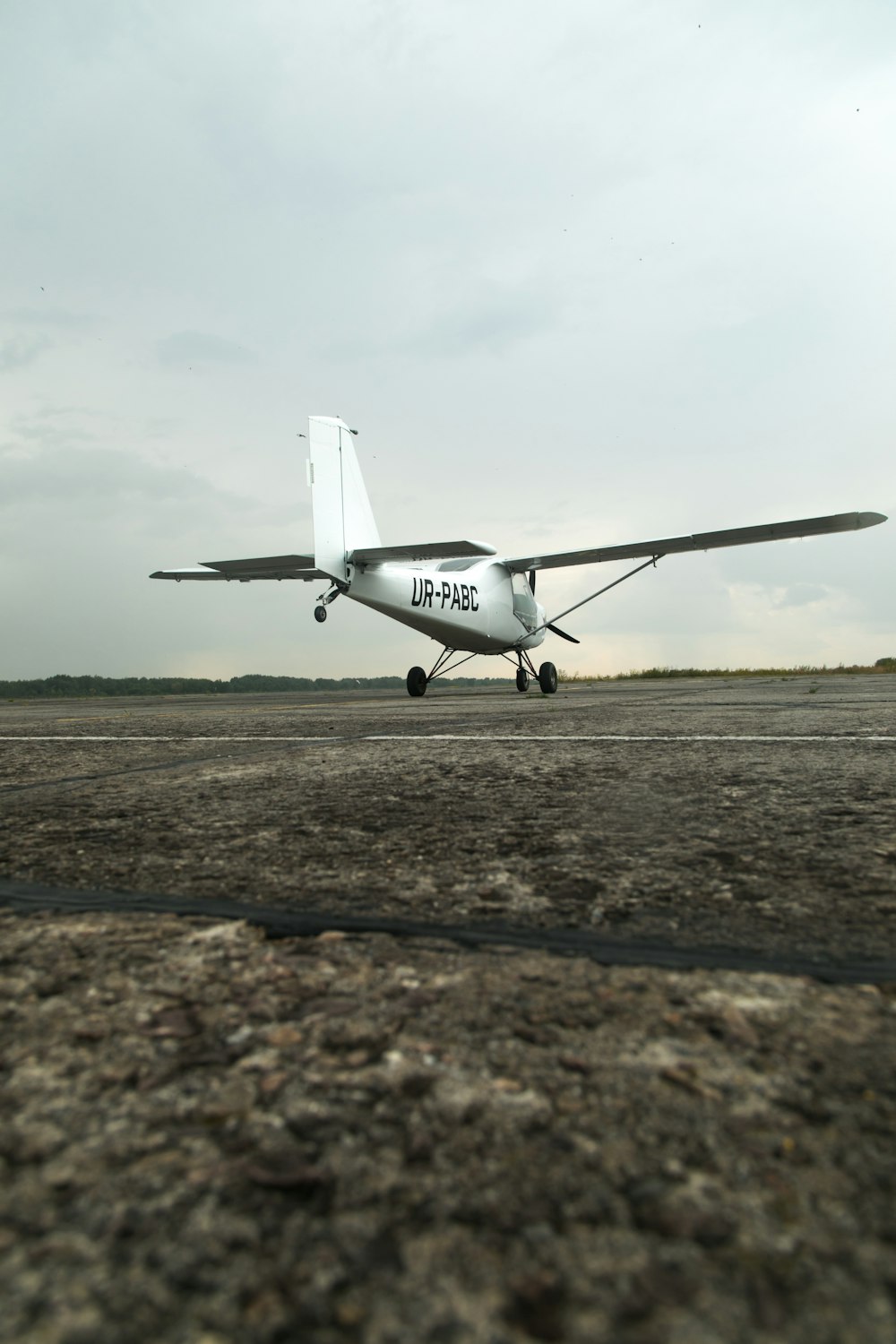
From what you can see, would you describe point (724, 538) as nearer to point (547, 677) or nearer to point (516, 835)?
point (547, 677)

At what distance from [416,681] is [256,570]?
11.0 ft

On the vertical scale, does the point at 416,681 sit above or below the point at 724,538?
below

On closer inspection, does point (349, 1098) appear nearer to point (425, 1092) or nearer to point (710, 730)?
point (425, 1092)

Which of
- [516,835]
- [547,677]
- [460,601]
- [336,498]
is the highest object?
[336,498]

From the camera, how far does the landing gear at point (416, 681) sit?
513 inches

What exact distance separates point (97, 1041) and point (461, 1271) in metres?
0.41

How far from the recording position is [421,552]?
412 inches

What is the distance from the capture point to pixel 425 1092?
60 centimetres

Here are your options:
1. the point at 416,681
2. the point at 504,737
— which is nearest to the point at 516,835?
the point at 504,737

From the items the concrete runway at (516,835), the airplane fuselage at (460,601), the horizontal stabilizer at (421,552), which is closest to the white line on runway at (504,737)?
the concrete runway at (516,835)

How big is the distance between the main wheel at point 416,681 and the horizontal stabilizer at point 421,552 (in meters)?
2.17

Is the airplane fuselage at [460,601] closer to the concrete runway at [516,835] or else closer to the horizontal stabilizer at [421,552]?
the horizontal stabilizer at [421,552]

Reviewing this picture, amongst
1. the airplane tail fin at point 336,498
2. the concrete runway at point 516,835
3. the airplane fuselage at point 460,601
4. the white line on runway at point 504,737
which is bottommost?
the concrete runway at point 516,835

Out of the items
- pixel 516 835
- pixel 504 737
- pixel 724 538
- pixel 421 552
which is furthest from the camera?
pixel 724 538
